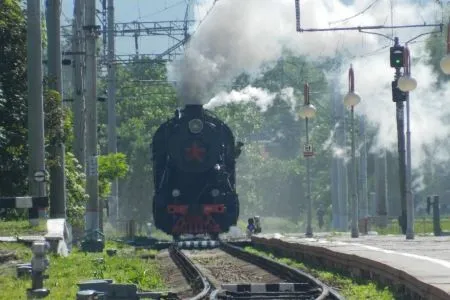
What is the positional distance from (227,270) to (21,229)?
590 centimetres

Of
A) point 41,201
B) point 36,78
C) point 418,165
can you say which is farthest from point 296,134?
point 41,201

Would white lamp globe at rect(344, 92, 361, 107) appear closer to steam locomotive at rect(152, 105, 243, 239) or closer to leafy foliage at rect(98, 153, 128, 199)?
steam locomotive at rect(152, 105, 243, 239)

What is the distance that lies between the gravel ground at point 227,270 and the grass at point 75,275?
1111 mm

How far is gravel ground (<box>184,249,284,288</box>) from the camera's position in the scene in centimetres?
2395

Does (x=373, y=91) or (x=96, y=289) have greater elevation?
(x=373, y=91)

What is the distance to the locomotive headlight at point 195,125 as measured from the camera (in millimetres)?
42031

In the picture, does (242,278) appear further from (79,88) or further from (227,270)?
(79,88)

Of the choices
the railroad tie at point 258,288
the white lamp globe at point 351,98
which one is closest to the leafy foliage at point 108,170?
the white lamp globe at point 351,98

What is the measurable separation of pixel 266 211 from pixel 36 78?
3682 inches

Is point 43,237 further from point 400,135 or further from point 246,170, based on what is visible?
point 246,170

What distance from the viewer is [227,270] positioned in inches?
1094

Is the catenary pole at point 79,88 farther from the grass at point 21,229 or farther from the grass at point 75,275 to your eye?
the grass at point 75,275

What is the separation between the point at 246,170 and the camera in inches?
4638

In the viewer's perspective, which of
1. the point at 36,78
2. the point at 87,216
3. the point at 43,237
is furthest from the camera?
the point at 87,216
